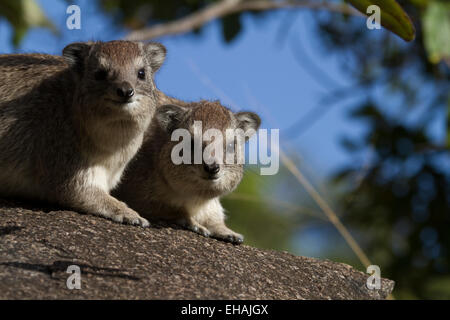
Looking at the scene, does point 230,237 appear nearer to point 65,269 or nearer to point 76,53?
point 65,269

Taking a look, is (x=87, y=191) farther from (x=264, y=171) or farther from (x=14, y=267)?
(x=264, y=171)

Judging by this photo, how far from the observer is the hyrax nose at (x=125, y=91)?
7.93 m

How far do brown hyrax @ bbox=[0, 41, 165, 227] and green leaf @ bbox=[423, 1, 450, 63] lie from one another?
4789 millimetres

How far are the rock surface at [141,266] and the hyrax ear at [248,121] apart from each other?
156 centimetres

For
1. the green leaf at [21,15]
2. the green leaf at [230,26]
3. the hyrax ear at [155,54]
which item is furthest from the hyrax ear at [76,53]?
the green leaf at [230,26]

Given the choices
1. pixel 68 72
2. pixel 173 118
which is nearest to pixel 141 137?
pixel 173 118

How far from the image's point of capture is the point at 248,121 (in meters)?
9.40

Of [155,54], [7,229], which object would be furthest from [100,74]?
[7,229]

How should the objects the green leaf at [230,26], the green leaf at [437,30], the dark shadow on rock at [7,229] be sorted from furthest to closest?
the green leaf at [230,26]
the green leaf at [437,30]
the dark shadow on rock at [7,229]

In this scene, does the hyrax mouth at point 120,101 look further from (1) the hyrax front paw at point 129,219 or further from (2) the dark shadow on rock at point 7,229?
(2) the dark shadow on rock at point 7,229

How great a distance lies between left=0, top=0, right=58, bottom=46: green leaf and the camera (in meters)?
9.75

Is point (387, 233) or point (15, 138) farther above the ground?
point (387, 233)

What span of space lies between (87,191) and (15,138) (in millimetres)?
1108
